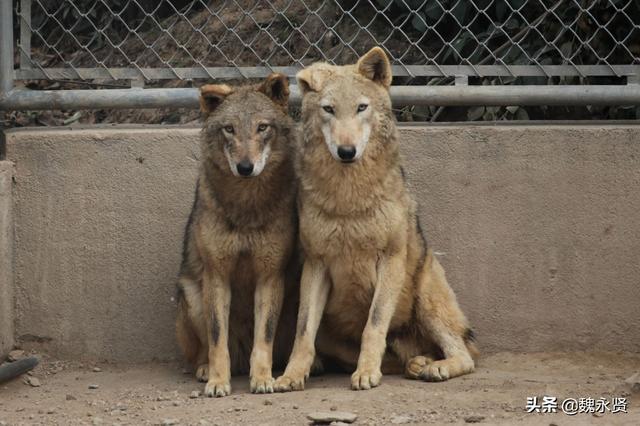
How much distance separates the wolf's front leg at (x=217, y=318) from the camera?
6.44m

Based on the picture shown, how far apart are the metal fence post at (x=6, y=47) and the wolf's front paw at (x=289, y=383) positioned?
2.63 metres

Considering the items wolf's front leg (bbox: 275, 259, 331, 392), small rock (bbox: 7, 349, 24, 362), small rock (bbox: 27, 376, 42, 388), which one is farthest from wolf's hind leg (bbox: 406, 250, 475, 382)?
small rock (bbox: 7, 349, 24, 362)

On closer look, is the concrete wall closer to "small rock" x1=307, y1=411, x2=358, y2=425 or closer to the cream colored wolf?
the cream colored wolf

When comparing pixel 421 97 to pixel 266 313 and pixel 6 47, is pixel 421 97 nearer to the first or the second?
pixel 266 313

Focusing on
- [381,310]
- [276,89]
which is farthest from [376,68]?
[381,310]

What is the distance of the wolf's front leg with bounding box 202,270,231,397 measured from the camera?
21.1 feet

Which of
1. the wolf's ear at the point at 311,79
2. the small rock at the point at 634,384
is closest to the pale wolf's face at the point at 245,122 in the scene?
the wolf's ear at the point at 311,79

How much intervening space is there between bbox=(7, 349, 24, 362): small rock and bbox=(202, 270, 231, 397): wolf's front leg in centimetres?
140

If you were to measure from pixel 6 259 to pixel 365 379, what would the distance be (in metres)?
2.52

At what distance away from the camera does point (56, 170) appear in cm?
723

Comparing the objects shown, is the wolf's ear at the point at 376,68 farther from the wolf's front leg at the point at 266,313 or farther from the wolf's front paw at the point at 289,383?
the wolf's front paw at the point at 289,383

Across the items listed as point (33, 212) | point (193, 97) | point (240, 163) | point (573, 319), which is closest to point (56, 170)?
point (33, 212)

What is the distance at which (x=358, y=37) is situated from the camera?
8359 millimetres

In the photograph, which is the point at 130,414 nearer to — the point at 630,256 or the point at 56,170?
the point at 56,170
